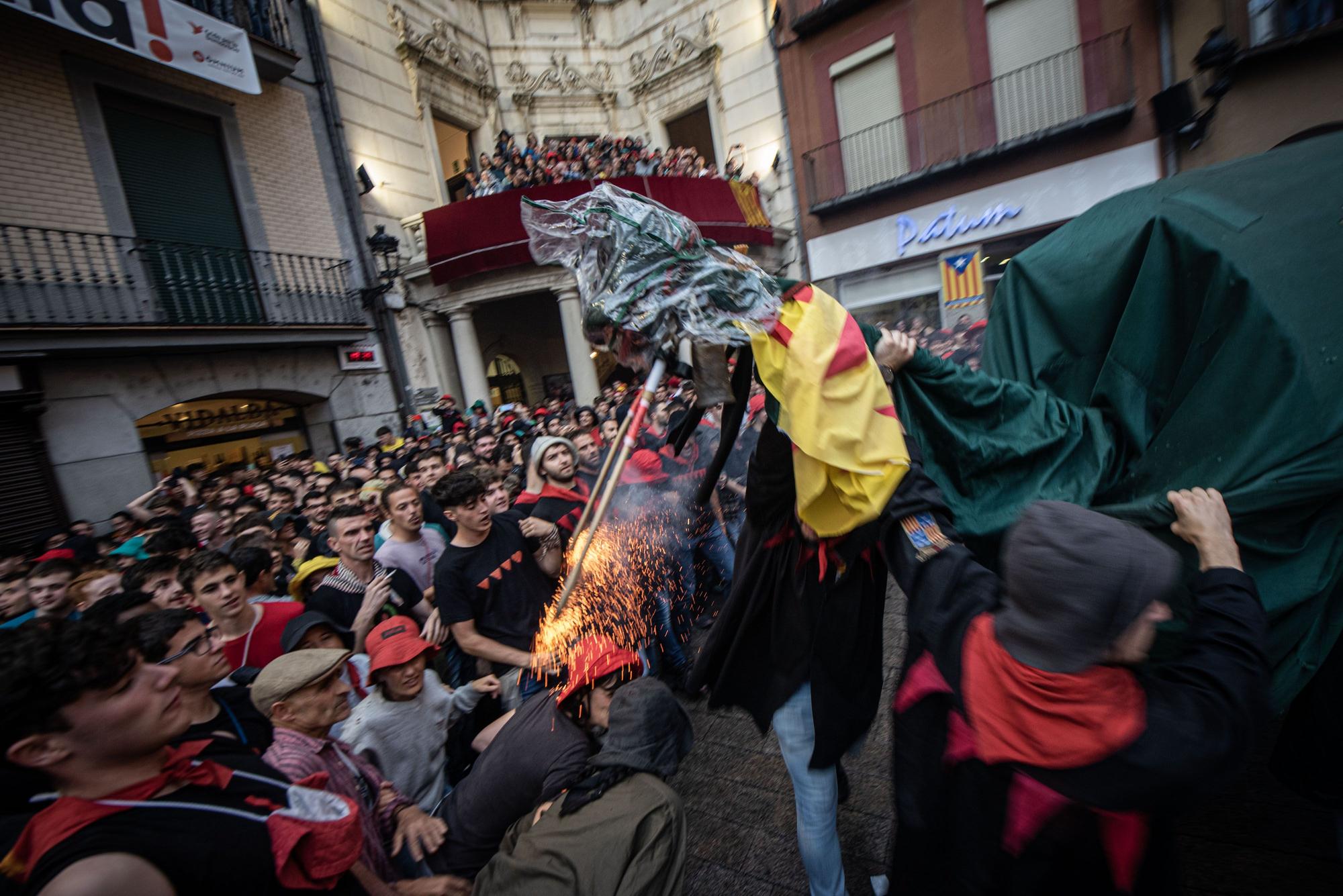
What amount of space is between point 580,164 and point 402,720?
37.6ft

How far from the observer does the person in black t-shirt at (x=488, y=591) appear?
9.46ft

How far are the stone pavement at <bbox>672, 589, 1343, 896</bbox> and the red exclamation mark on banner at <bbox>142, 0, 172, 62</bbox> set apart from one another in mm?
11421

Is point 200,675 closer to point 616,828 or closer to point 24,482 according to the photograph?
point 616,828

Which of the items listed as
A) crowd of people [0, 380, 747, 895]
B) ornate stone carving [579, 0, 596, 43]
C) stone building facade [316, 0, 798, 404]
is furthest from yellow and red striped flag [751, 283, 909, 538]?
ornate stone carving [579, 0, 596, 43]

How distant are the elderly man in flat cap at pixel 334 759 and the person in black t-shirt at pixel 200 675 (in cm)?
9

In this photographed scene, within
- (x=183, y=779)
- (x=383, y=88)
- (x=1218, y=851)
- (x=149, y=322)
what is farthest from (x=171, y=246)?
(x=1218, y=851)

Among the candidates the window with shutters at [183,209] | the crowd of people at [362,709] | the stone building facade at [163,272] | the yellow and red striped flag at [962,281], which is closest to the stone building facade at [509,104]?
the stone building facade at [163,272]

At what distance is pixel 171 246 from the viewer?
28.4 feet

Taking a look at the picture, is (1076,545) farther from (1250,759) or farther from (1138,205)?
(1250,759)

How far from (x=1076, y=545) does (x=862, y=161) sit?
12233mm

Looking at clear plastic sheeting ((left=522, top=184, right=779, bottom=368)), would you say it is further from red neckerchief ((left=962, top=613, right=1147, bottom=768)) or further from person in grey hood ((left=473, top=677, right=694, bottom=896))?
person in grey hood ((left=473, top=677, right=694, bottom=896))

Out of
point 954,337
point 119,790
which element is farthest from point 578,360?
point 119,790

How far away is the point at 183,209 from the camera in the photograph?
9.02 meters

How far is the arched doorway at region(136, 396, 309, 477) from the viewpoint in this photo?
8.83 metres
